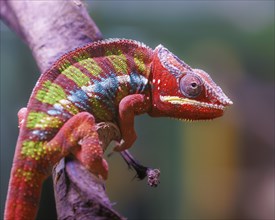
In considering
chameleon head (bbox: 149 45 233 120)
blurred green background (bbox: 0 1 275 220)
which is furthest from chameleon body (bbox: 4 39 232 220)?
blurred green background (bbox: 0 1 275 220)

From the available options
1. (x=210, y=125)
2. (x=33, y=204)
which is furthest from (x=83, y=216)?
(x=210, y=125)

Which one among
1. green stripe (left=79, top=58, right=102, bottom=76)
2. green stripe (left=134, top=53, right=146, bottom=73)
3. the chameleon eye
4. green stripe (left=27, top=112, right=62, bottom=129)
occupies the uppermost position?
green stripe (left=134, top=53, right=146, bottom=73)

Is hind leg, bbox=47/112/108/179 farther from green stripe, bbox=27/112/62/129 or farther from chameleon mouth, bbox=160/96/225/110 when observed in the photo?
chameleon mouth, bbox=160/96/225/110

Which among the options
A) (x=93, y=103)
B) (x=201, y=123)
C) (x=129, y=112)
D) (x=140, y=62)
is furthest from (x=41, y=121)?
(x=201, y=123)

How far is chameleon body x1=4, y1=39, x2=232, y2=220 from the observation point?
3.66ft

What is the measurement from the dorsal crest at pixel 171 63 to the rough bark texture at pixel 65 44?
0.24 metres

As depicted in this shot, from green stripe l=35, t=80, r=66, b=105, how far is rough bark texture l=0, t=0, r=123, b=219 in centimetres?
14

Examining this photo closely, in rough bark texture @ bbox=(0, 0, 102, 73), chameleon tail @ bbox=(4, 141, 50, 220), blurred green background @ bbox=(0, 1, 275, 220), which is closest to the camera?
chameleon tail @ bbox=(4, 141, 50, 220)

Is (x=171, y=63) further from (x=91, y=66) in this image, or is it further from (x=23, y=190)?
(x=23, y=190)

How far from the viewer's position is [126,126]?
4.48ft

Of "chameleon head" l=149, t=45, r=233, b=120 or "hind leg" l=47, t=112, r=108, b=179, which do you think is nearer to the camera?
"hind leg" l=47, t=112, r=108, b=179

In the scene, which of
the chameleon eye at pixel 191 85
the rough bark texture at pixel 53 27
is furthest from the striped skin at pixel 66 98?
the rough bark texture at pixel 53 27

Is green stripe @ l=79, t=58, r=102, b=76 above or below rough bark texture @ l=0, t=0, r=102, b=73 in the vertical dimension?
below

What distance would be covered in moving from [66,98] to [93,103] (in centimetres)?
Result: 9
